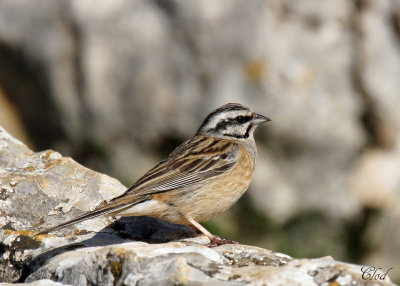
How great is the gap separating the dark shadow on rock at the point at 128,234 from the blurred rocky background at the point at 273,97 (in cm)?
324

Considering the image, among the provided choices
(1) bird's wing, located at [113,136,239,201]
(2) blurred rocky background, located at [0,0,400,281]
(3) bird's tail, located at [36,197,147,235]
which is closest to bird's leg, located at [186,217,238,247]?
(1) bird's wing, located at [113,136,239,201]

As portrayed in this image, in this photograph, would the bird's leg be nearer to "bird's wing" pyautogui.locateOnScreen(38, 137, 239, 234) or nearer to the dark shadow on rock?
the dark shadow on rock

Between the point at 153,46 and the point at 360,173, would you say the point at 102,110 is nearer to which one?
the point at 153,46

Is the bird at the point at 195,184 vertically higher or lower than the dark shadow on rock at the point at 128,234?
higher

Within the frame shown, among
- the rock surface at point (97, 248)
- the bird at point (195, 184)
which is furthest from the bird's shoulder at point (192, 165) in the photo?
the rock surface at point (97, 248)

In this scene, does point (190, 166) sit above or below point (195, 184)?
above

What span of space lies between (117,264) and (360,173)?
516cm

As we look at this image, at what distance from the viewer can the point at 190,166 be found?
596 centimetres

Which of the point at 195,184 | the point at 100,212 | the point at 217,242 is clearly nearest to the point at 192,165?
the point at 195,184

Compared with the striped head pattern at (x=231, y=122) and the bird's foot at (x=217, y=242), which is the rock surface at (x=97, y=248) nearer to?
the bird's foot at (x=217, y=242)

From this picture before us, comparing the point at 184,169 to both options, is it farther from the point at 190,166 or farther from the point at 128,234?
the point at 128,234

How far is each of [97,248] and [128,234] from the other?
1.82 feet

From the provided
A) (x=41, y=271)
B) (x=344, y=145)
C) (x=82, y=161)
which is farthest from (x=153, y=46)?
(x=41, y=271)

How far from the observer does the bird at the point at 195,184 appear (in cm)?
537
